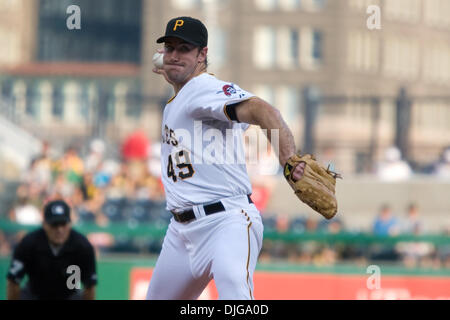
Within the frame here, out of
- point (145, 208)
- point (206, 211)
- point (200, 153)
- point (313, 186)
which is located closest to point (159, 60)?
point (200, 153)

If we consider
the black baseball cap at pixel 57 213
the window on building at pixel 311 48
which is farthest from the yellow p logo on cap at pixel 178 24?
the window on building at pixel 311 48

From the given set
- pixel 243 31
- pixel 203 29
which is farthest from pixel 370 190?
pixel 243 31

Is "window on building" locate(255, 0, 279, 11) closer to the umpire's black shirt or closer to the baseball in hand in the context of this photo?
the umpire's black shirt

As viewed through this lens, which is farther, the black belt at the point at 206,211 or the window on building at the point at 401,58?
the window on building at the point at 401,58

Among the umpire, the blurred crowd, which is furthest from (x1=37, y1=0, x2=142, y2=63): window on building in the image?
the umpire

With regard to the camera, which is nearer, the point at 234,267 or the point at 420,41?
the point at 234,267

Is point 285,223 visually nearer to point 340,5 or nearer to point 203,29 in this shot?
point 203,29

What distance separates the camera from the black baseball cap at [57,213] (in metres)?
6.94

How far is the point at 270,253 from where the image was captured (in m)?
10.3

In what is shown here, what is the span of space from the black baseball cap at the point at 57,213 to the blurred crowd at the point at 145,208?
323 centimetres

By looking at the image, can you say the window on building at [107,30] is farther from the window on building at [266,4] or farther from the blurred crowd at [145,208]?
the blurred crowd at [145,208]

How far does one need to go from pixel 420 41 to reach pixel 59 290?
5687 centimetres

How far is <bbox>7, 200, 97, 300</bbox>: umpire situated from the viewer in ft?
22.8

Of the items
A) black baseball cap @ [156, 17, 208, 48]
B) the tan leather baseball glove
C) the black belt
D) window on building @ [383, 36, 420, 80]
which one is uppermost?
black baseball cap @ [156, 17, 208, 48]
